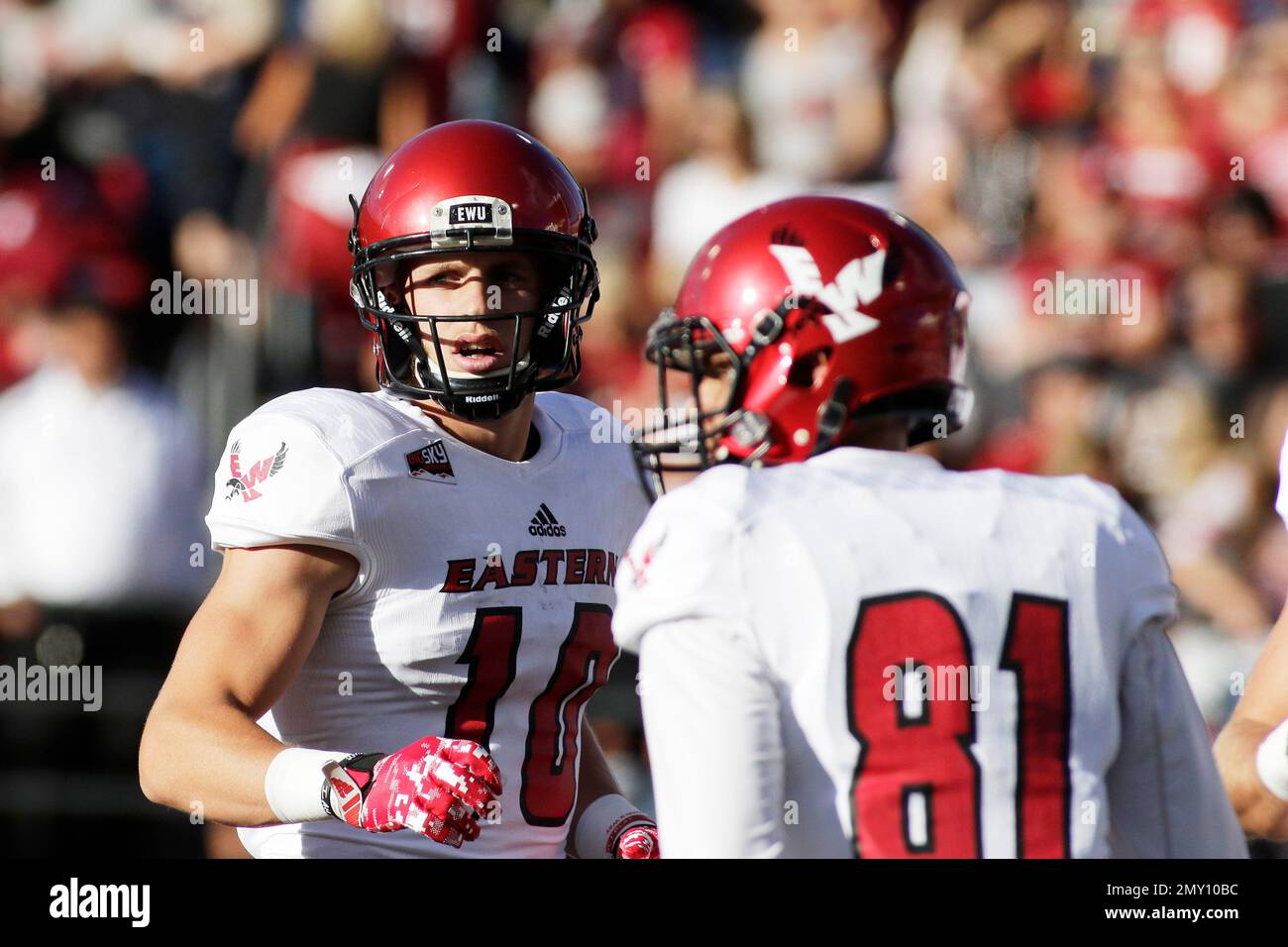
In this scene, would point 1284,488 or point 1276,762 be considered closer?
point 1276,762

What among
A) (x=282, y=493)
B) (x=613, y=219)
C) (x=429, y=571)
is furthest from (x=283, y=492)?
(x=613, y=219)

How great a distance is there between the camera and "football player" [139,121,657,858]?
2334 millimetres

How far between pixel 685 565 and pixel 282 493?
82 cm

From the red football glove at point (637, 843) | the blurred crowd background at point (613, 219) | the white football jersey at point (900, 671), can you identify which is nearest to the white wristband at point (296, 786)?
the white football jersey at point (900, 671)

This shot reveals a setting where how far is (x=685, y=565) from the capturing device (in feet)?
6.18

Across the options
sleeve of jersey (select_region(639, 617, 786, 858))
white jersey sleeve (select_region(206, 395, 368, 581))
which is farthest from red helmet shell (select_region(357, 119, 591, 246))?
sleeve of jersey (select_region(639, 617, 786, 858))

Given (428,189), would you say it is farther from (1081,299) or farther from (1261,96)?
(1261,96)

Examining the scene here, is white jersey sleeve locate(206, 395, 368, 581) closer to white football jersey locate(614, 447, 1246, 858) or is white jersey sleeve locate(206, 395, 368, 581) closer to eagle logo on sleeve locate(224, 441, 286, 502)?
eagle logo on sleeve locate(224, 441, 286, 502)

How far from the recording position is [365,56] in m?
6.49

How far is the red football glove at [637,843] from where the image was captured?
278 cm

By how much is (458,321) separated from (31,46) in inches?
209

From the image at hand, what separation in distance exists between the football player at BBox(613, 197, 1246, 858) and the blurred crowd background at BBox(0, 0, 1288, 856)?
3.24m

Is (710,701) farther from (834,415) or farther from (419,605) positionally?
(419,605)
